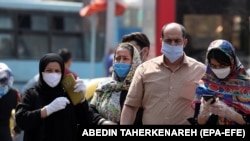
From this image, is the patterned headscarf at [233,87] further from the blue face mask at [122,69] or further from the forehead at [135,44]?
the forehead at [135,44]

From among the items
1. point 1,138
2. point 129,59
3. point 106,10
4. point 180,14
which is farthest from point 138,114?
point 106,10

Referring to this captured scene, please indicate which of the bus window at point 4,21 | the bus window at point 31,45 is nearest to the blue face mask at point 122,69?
the bus window at point 4,21

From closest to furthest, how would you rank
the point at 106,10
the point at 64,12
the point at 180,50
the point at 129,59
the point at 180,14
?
the point at 180,50 < the point at 129,59 < the point at 180,14 < the point at 106,10 < the point at 64,12

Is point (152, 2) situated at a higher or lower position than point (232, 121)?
higher

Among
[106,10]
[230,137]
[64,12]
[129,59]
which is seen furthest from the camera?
[64,12]

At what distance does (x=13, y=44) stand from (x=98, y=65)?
233 centimetres

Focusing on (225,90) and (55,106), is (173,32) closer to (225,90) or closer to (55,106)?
(225,90)

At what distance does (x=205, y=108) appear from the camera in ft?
15.3

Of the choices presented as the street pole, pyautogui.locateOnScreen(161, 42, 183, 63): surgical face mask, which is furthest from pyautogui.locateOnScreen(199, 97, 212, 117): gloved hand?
the street pole

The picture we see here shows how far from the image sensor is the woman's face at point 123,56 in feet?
18.2

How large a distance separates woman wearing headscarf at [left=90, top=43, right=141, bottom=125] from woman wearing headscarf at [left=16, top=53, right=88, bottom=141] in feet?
0.46

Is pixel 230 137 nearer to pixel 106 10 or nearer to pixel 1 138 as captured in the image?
pixel 1 138

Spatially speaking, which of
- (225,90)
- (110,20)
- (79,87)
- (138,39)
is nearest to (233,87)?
(225,90)

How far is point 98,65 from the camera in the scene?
18359 mm
